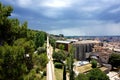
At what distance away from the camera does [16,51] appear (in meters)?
10.4

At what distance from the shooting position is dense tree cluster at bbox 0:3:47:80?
10344 millimetres

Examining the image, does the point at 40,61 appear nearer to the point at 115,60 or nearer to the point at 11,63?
the point at 11,63

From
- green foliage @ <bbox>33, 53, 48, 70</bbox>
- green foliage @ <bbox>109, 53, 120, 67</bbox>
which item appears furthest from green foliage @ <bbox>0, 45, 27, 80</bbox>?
green foliage @ <bbox>109, 53, 120, 67</bbox>

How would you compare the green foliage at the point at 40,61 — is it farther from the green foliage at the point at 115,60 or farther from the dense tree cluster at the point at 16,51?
the green foliage at the point at 115,60

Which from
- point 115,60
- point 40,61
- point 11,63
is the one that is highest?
point 11,63

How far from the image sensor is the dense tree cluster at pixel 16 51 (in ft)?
33.9

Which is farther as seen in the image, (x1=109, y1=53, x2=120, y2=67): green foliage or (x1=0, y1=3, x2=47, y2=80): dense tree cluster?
(x1=109, y1=53, x2=120, y2=67): green foliage

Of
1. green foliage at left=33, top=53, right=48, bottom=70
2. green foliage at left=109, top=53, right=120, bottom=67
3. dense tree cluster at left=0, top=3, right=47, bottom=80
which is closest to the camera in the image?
dense tree cluster at left=0, top=3, right=47, bottom=80

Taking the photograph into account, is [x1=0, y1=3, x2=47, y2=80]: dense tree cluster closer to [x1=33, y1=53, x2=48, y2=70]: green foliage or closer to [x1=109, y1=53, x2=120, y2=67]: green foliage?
[x1=33, y1=53, x2=48, y2=70]: green foliage

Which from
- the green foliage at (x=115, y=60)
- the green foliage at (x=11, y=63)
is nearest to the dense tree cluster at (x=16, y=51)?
the green foliage at (x=11, y=63)

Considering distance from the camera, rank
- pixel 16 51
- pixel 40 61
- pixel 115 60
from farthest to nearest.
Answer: pixel 115 60, pixel 40 61, pixel 16 51

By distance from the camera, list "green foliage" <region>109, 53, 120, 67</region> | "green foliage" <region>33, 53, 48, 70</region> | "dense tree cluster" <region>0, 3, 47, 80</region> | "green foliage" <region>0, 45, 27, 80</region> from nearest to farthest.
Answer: "green foliage" <region>0, 45, 27, 80</region> → "dense tree cluster" <region>0, 3, 47, 80</region> → "green foliage" <region>33, 53, 48, 70</region> → "green foliage" <region>109, 53, 120, 67</region>

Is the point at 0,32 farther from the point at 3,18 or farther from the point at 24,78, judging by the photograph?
the point at 24,78

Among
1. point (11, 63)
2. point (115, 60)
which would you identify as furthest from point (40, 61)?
point (115, 60)
